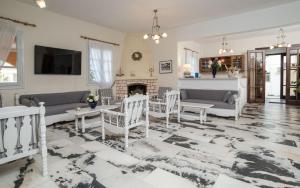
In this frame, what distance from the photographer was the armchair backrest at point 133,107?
301cm

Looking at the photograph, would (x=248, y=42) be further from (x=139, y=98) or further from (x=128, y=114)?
(x=128, y=114)

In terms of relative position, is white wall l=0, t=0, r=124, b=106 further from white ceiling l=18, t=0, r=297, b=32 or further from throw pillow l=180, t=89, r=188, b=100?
throw pillow l=180, t=89, r=188, b=100

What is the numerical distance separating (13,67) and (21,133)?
3058 millimetres

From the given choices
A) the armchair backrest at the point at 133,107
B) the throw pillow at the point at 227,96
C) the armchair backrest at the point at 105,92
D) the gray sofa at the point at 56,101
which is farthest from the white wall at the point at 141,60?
the armchair backrest at the point at 133,107

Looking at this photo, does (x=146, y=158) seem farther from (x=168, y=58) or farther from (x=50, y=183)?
(x=168, y=58)

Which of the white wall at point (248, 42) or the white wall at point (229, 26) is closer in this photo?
the white wall at point (229, 26)

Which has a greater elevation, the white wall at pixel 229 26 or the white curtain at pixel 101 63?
the white wall at pixel 229 26

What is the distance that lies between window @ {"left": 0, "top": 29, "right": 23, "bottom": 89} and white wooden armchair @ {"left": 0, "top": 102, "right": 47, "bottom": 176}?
8.86 feet

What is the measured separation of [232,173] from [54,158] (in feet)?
7.99

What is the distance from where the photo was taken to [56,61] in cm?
495

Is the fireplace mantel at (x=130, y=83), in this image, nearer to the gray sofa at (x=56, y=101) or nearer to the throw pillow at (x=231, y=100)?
the gray sofa at (x=56, y=101)

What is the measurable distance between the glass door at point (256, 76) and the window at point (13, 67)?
8301 millimetres

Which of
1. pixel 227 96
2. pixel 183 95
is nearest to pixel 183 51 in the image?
pixel 183 95

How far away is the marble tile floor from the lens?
6.83 ft
